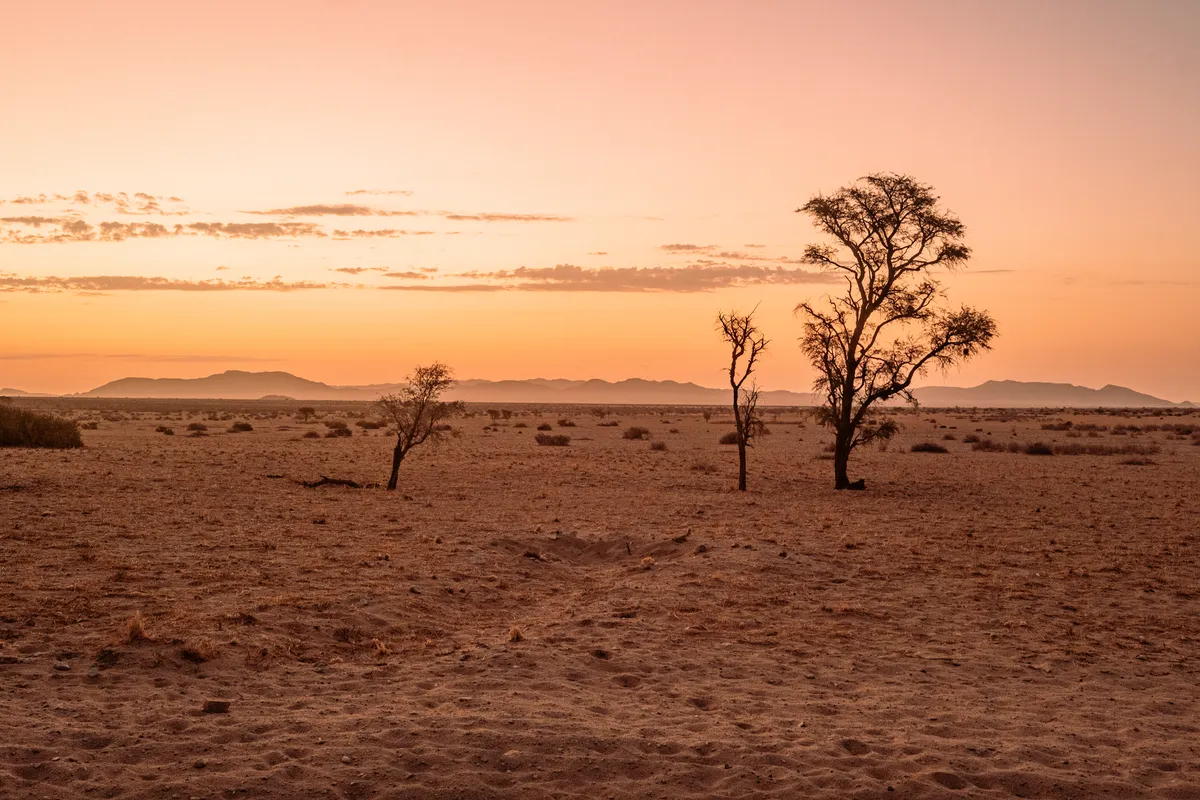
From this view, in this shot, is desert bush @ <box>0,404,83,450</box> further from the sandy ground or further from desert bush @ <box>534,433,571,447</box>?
desert bush @ <box>534,433,571,447</box>

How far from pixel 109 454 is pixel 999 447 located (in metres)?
40.2

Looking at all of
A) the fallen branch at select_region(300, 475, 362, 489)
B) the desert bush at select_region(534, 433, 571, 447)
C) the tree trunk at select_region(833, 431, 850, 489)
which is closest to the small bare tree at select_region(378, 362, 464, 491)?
the fallen branch at select_region(300, 475, 362, 489)

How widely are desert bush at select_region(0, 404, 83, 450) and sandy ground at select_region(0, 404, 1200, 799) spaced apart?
14.8 m

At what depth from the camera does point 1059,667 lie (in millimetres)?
9867

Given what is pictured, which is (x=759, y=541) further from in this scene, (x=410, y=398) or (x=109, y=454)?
(x=109, y=454)

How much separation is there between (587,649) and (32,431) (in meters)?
32.1

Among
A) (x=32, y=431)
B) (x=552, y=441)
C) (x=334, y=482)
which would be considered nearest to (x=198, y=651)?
(x=334, y=482)

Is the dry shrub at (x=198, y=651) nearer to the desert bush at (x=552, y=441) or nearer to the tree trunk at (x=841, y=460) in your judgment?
the tree trunk at (x=841, y=460)

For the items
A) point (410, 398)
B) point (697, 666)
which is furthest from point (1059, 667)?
point (410, 398)

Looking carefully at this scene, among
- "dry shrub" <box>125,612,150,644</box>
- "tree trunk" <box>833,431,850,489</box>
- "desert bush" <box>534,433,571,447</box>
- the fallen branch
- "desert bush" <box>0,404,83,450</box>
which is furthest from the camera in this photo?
"desert bush" <box>534,433,571,447</box>

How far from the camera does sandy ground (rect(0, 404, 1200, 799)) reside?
676 cm

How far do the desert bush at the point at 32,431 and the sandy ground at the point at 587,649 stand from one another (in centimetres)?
1480

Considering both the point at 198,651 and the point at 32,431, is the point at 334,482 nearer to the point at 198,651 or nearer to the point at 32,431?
the point at 198,651

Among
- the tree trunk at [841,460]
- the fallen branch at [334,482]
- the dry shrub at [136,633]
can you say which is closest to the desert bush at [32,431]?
the fallen branch at [334,482]
